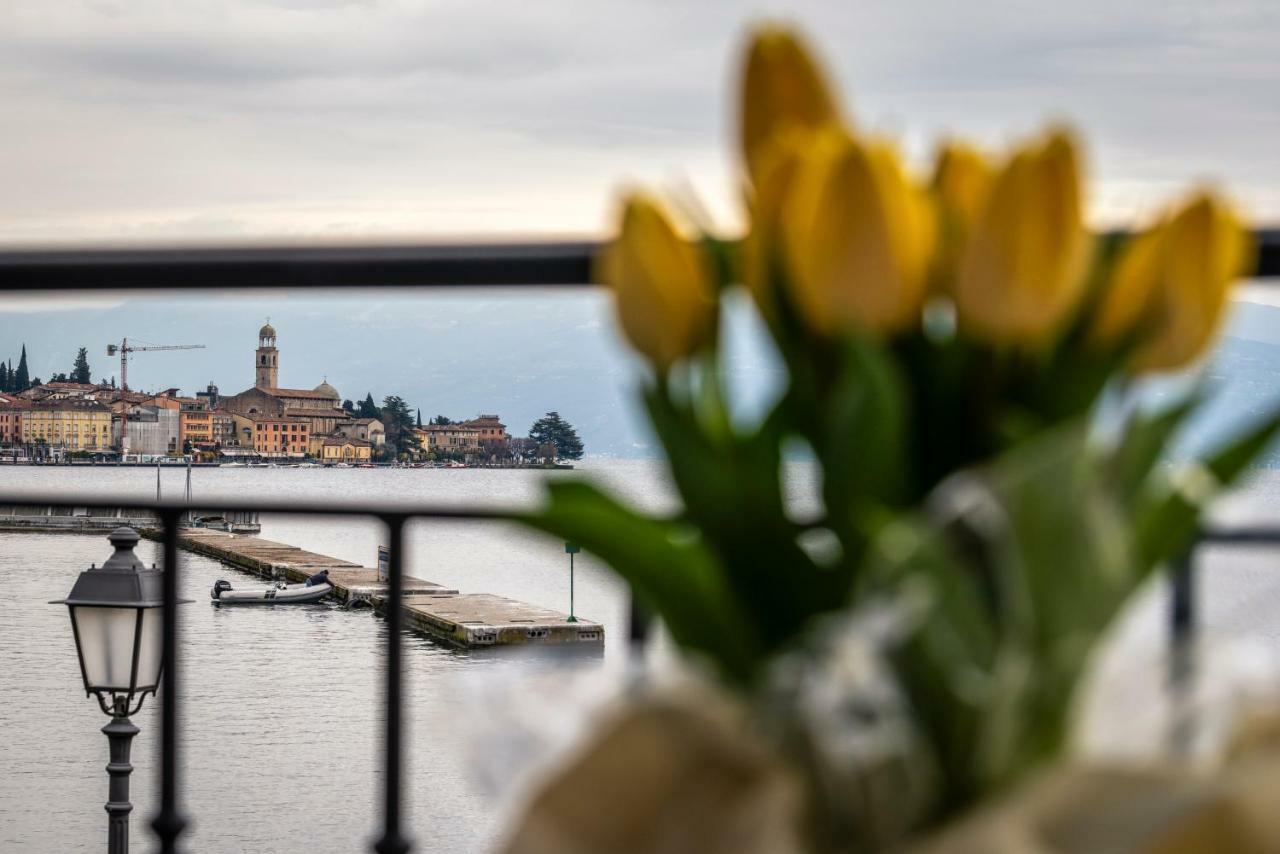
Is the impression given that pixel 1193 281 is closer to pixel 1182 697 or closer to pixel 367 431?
pixel 1182 697

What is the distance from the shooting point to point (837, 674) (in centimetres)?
29

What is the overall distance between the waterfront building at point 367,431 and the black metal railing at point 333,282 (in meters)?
1.16

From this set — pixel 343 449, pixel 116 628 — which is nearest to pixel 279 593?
pixel 116 628

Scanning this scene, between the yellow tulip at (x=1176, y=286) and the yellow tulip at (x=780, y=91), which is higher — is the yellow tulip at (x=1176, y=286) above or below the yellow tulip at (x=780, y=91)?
below

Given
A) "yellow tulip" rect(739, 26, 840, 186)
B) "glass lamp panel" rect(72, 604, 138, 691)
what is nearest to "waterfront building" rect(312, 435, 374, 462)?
"glass lamp panel" rect(72, 604, 138, 691)

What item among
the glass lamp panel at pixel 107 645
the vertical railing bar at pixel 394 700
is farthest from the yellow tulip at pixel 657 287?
the glass lamp panel at pixel 107 645

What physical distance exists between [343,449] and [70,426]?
3.41 m

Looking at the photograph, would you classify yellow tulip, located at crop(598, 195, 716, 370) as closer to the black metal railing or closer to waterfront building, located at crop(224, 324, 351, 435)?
the black metal railing

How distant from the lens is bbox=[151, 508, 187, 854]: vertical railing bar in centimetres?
120

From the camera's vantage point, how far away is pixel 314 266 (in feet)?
3.45

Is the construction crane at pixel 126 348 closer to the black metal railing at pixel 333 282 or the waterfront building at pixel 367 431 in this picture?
the waterfront building at pixel 367 431

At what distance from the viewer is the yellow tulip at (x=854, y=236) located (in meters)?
0.33

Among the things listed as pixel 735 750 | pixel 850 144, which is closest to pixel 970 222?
pixel 850 144

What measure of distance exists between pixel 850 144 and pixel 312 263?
79 cm
